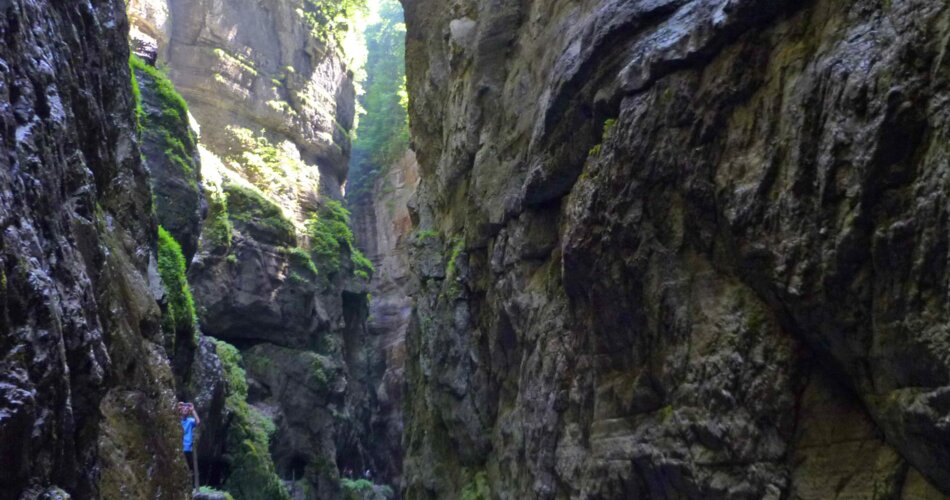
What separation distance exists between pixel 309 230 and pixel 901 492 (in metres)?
24.7

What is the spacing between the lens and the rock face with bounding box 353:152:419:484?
32.1 meters

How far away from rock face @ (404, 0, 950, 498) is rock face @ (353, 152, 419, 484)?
64.5 feet

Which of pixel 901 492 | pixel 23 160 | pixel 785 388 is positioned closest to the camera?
pixel 23 160

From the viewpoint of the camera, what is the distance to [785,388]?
6.38 meters

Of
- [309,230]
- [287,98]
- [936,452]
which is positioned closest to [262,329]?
[309,230]

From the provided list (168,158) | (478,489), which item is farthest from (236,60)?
(478,489)

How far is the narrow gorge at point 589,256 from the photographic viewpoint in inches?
198

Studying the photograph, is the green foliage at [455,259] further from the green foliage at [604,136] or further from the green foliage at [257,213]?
the green foliage at [257,213]

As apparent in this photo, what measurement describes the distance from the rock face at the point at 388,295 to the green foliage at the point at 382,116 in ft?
3.49

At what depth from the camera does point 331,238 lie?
94.0 ft

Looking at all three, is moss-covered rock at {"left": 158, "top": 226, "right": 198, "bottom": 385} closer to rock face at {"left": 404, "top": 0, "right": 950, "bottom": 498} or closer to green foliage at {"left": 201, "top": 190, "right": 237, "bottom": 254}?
rock face at {"left": 404, "top": 0, "right": 950, "bottom": 498}

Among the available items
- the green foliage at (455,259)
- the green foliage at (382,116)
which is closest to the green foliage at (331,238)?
the green foliage at (382,116)

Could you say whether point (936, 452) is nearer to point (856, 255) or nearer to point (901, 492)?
point (901, 492)

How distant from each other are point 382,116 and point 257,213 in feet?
61.8
